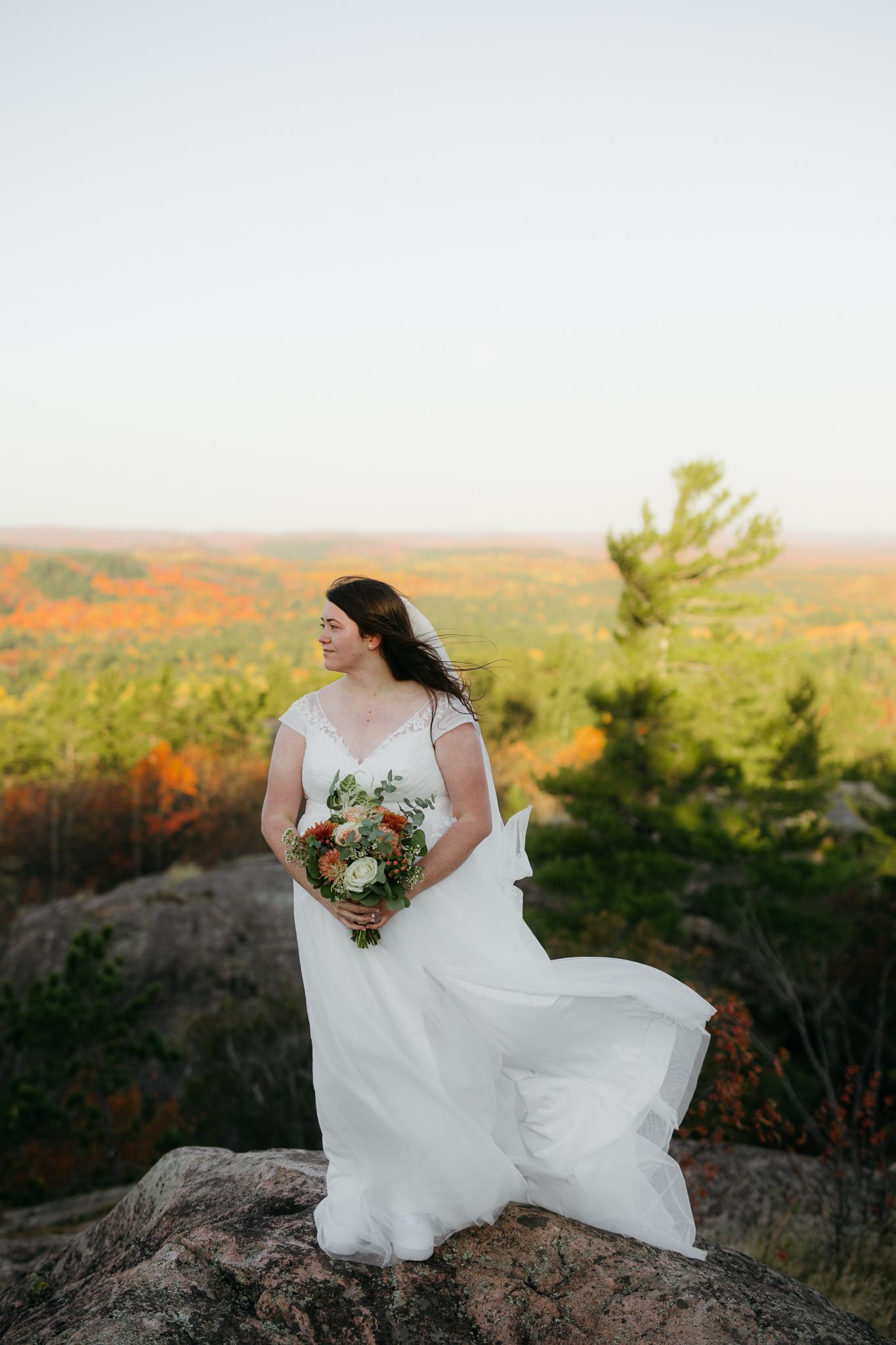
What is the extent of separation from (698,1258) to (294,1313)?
1490mm

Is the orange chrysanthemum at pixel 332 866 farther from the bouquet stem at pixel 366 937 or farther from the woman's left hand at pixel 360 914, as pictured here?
the bouquet stem at pixel 366 937

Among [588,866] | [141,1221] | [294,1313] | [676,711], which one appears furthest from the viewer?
[676,711]

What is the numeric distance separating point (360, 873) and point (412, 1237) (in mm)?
1365

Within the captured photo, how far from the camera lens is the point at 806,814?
18641 mm

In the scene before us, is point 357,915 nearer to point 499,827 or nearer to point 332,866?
point 332,866

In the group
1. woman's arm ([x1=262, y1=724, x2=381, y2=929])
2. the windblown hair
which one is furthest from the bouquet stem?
the windblown hair

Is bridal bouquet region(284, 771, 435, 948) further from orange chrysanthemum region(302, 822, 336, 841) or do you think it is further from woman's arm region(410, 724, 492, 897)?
woman's arm region(410, 724, 492, 897)

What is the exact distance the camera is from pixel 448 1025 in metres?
3.13

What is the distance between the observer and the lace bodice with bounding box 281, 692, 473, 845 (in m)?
3.13

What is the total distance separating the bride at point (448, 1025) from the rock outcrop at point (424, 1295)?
0.45 feet

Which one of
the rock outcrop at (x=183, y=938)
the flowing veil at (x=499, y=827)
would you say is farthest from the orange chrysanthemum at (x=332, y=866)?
the rock outcrop at (x=183, y=938)

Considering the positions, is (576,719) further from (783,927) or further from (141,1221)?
(141,1221)

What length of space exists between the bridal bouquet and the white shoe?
1013mm

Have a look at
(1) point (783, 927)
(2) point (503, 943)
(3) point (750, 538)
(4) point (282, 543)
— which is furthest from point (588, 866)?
(4) point (282, 543)
